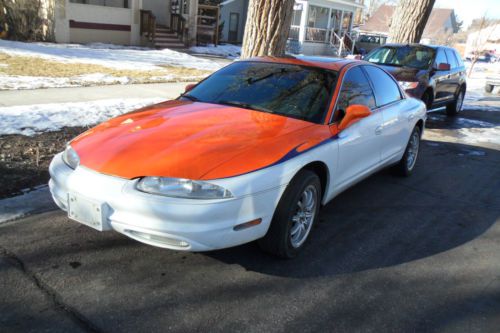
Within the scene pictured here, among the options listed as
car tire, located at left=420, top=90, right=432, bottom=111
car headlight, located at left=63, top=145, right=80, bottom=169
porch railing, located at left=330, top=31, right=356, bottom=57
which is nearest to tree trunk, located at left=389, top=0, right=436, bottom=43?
car tire, located at left=420, top=90, right=432, bottom=111

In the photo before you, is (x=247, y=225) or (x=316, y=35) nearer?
(x=247, y=225)

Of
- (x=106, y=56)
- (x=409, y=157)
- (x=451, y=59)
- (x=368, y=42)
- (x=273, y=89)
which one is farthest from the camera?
(x=368, y=42)

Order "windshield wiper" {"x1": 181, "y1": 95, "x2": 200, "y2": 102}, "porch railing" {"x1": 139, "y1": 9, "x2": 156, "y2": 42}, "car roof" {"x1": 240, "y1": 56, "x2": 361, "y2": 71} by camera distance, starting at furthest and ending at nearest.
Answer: "porch railing" {"x1": 139, "y1": 9, "x2": 156, "y2": 42} < "car roof" {"x1": 240, "y1": 56, "x2": 361, "y2": 71} < "windshield wiper" {"x1": 181, "y1": 95, "x2": 200, "y2": 102}

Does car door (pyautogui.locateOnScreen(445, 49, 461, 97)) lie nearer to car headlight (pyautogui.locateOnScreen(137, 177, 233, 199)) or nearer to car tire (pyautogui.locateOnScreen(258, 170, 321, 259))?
Result: car tire (pyautogui.locateOnScreen(258, 170, 321, 259))


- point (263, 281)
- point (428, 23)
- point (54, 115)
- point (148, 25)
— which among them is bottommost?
point (263, 281)

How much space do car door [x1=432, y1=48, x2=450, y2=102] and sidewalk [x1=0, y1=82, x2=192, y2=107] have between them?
5.68m

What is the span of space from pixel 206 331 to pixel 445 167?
5.36 metres

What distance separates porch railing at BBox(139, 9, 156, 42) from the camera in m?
21.2

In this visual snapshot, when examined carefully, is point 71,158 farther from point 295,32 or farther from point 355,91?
point 295,32

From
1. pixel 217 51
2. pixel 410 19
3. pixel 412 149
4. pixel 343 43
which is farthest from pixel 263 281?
pixel 343 43

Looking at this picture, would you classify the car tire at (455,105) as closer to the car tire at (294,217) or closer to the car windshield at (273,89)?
the car windshield at (273,89)

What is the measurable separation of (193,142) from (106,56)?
45.3 feet

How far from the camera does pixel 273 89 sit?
433 cm

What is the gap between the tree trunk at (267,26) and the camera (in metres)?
7.67
